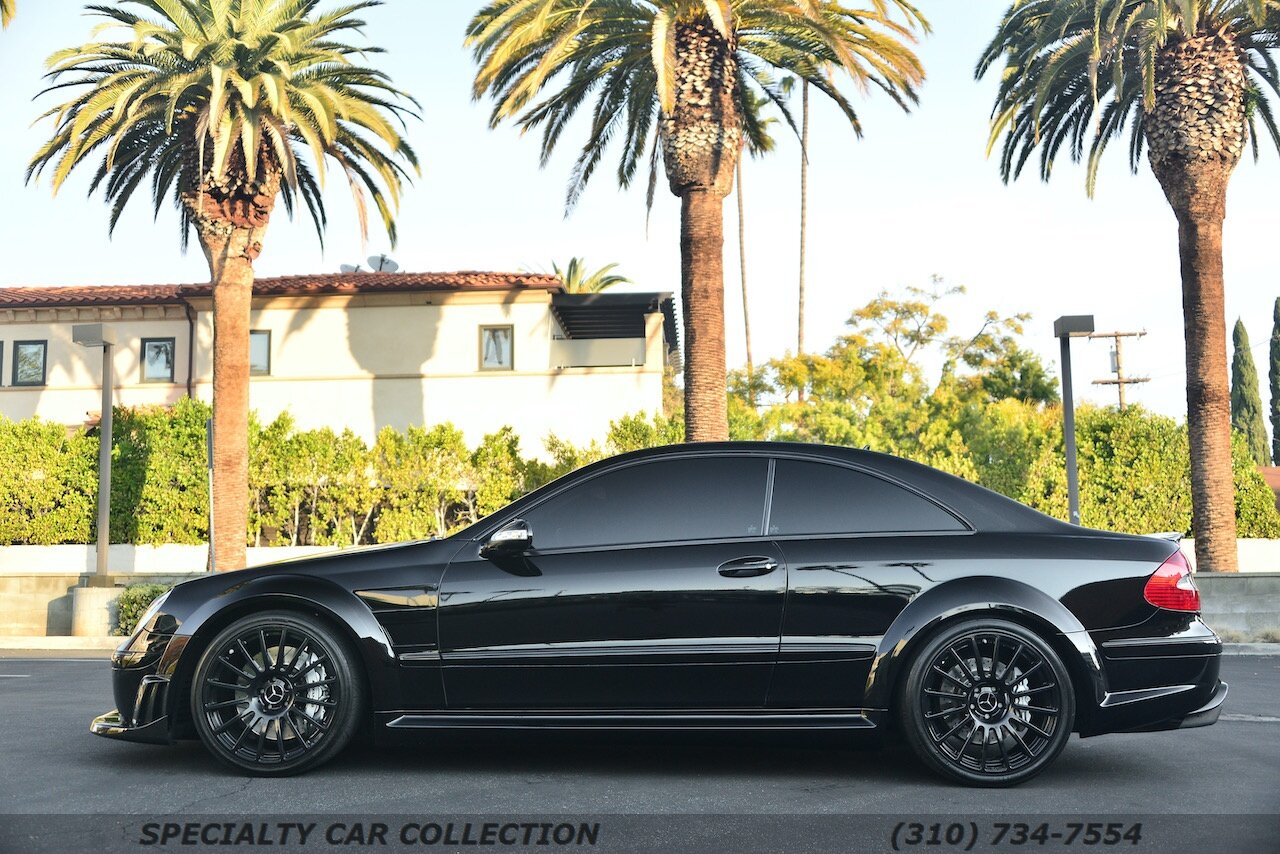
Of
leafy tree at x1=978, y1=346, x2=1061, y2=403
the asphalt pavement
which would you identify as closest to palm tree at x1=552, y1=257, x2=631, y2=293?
leafy tree at x1=978, y1=346, x2=1061, y2=403

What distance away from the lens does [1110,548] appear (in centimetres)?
550

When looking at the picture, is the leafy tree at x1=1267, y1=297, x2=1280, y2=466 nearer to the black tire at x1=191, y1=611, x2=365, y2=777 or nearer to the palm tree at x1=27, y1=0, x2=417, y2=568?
the palm tree at x1=27, y1=0, x2=417, y2=568

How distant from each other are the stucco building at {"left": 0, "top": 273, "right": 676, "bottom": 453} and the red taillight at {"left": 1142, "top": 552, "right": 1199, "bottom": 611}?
79.1 feet

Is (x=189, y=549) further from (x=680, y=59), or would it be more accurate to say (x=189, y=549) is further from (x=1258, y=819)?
(x=1258, y=819)

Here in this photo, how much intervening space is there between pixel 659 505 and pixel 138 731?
2575 mm

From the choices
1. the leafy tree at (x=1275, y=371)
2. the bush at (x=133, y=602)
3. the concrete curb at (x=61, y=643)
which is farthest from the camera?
the leafy tree at (x=1275, y=371)

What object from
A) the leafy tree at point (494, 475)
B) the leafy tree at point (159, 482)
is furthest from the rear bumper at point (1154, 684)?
the leafy tree at point (159, 482)

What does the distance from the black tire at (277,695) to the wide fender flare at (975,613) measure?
7.50 ft

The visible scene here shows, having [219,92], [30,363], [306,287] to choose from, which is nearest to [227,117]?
[219,92]

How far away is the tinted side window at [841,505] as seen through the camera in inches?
220

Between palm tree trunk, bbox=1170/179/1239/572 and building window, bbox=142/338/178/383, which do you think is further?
building window, bbox=142/338/178/383

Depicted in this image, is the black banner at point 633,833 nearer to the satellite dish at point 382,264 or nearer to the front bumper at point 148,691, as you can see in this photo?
the front bumper at point 148,691

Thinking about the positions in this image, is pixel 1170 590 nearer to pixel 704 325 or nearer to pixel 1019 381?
pixel 704 325

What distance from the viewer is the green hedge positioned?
87.1ft
